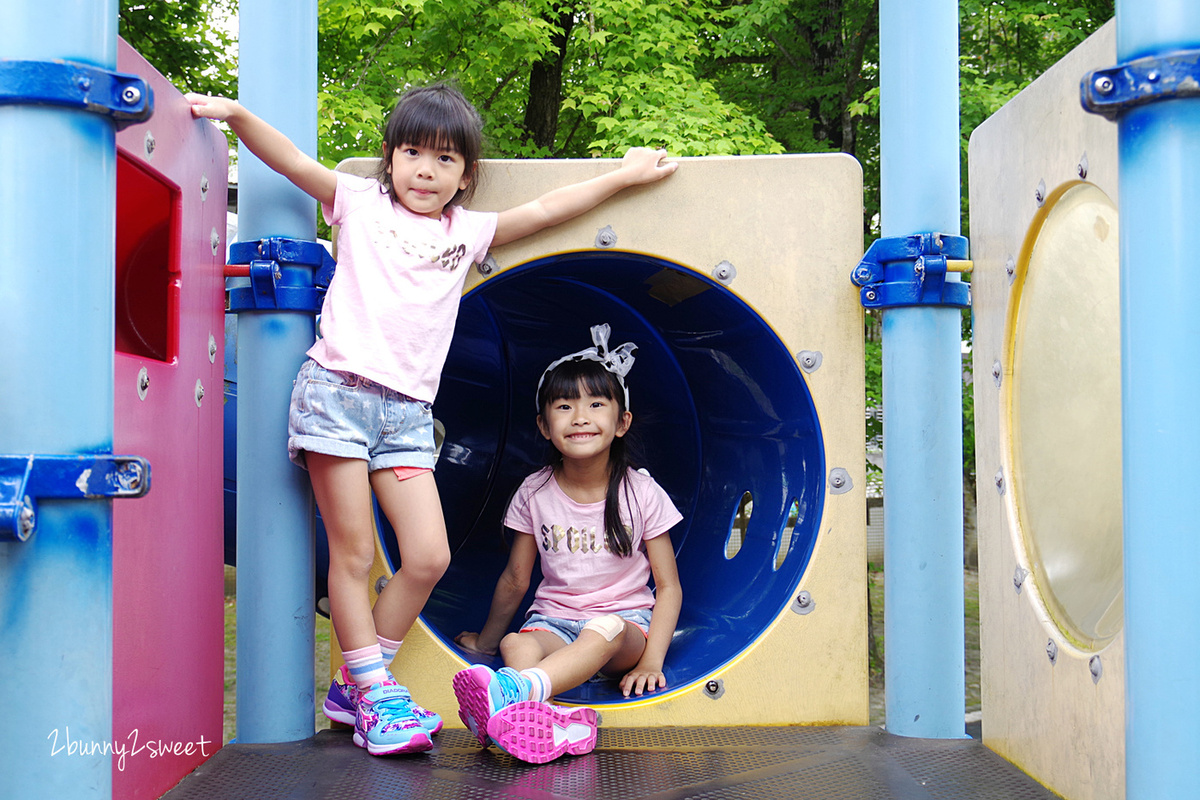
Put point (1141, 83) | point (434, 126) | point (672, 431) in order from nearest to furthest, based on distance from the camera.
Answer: point (1141, 83) → point (434, 126) → point (672, 431)

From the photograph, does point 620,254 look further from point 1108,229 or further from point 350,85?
point 350,85

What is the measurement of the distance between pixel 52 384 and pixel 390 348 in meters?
0.99

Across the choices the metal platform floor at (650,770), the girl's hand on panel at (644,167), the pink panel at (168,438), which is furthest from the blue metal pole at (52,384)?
the girl's hand on panel at (644,167)

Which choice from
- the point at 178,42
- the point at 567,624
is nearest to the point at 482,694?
the point at 567,624

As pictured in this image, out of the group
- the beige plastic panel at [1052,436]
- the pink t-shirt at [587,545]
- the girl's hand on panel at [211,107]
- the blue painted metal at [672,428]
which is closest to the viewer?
the beige plastic panel at [1052,436]

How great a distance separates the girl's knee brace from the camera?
2.29 metres

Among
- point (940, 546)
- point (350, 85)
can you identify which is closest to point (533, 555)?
point (940, 546)

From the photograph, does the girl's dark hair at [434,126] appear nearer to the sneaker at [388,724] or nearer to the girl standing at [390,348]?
the girl standing at [390,348]

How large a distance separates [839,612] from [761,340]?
699mm

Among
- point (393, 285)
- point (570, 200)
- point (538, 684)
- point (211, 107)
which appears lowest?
point (538, 684)

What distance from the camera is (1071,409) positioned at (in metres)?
1.83

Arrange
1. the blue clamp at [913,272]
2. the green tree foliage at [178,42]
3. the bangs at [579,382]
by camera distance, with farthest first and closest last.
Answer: the green tree foliage at [178,42], the bangs at [579,382], the blue clamp at [913,272]

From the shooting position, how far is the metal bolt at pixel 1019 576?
1.88 meters

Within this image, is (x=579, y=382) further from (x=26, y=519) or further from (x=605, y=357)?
(x=26, y=519)
